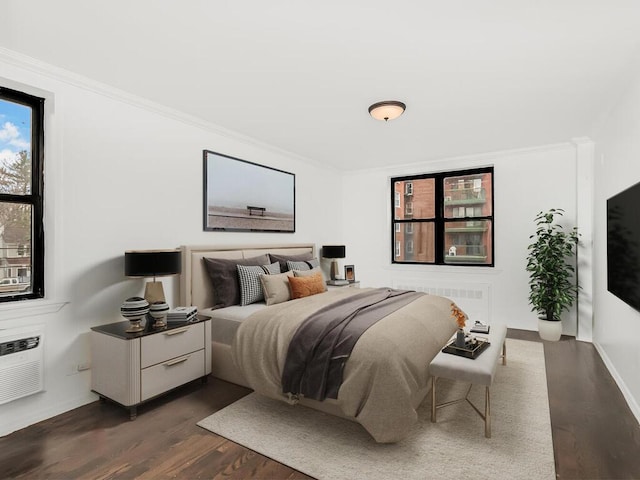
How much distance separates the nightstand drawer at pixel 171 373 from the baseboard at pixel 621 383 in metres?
3.32

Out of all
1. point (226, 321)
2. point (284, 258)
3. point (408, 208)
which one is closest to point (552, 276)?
point (408, 208)

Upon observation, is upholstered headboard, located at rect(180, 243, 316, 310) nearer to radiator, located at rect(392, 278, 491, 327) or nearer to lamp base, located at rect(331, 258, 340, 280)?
lamp base, located at rect(331, 258, 340, 280)

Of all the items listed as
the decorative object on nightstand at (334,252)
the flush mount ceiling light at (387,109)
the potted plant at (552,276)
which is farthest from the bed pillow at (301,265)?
the potted plant at (552,276)

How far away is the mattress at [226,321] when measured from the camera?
310 cm

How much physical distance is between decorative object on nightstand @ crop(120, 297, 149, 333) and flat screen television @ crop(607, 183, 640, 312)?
349 cm

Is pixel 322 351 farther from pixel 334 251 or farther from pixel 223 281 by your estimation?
pixel 334 251

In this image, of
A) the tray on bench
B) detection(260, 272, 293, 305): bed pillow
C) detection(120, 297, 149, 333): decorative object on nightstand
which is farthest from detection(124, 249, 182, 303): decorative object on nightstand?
the tray on bench

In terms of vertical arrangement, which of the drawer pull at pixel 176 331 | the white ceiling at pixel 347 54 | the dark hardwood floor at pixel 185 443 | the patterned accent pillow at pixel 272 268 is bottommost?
the dark hardwood floor at pixel 185 443

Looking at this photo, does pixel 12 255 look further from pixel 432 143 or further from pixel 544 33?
pixel 432 143

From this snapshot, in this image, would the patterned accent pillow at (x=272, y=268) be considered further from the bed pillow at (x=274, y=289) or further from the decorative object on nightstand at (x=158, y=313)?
the decorative object on nightstand at (x=158, y=313)

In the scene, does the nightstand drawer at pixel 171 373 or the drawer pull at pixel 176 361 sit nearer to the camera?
the nightstand drawer at pixel 171 373

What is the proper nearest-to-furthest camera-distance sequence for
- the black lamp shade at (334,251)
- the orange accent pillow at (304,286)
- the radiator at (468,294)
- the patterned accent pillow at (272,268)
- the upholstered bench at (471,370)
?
the upholstered bench at (471,370) → the orange accent pillow at (304,286) → the patterned accent pillow at (272,268) → the radiator at (468,294) → the black lamp shade at (334,251)

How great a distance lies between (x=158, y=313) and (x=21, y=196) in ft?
4.25

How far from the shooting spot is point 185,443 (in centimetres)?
219
